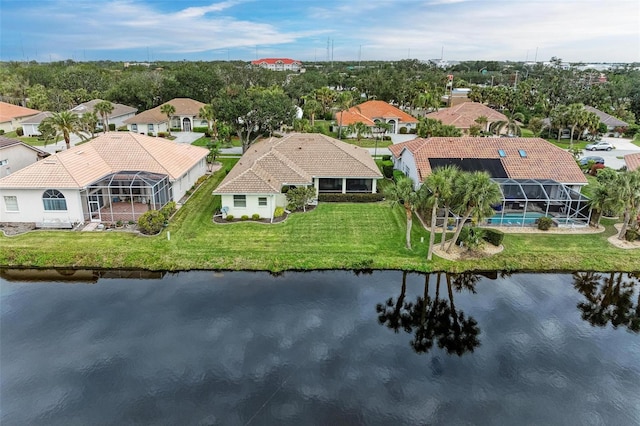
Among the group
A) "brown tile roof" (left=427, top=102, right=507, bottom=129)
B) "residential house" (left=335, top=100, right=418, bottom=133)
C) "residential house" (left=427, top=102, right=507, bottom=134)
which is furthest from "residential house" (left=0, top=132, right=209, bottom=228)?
"brown tile roof" (left=427, top=102, right=507, bottom=129)

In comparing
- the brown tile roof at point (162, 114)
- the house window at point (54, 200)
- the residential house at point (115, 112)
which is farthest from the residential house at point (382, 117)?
the house window at point (54, 200)

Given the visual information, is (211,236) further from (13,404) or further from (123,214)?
(13,404)

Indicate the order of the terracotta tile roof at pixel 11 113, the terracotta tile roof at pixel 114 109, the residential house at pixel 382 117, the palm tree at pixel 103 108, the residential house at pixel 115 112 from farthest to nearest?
1. the terracotta tile roof at pixel 114 109
2. the residential house at pixel 115 112
3. the residential house at pixel 382 117
4. the terracotta tile roof at pixel 11 113
5. the palm tree at pixel 103 108

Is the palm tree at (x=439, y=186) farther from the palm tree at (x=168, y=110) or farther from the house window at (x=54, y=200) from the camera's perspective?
the palm tree at (x=168, y=110)

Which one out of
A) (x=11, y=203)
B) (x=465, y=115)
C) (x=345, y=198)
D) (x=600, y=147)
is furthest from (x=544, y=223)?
(x=465, y=115)

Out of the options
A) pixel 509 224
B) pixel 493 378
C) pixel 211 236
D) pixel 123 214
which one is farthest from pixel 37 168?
pixel 509 224

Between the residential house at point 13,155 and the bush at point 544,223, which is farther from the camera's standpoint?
the residential house at point 13,155

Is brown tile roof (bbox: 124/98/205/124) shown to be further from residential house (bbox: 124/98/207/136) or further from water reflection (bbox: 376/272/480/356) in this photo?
water reflection (bbox: 376/272/480/356)
